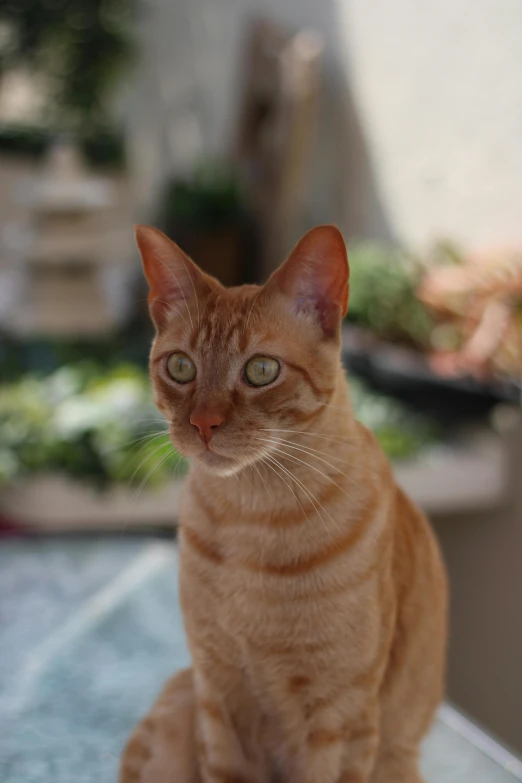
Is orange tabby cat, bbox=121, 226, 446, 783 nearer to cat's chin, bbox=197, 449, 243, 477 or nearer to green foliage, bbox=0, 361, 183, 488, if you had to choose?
cat's chin, bbox=197, 449, 243, 477

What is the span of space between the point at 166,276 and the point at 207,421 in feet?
0.52

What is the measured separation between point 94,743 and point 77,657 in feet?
0.70

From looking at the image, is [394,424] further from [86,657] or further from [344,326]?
[86,657]

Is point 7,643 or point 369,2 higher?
point 369,2

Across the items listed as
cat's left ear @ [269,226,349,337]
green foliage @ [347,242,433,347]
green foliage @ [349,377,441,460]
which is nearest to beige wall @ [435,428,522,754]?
green foliage @ [349,377,441,460]

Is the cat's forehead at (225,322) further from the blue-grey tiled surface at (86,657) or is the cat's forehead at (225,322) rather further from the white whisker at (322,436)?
the blue-grey tiled surface at (86,657)

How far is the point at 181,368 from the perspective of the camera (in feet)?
2.32

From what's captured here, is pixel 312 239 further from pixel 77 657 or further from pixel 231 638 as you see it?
pixel 77 657

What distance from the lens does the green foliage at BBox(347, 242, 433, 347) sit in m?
2.05

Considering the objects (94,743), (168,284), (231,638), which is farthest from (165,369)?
(94,743)

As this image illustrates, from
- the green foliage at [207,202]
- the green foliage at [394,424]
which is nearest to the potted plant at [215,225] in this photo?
the green foliage at [207,202]

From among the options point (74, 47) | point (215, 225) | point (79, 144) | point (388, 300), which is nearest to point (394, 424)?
point (388, 300)

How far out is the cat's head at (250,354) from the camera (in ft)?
2.19

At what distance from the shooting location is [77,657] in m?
1.16
